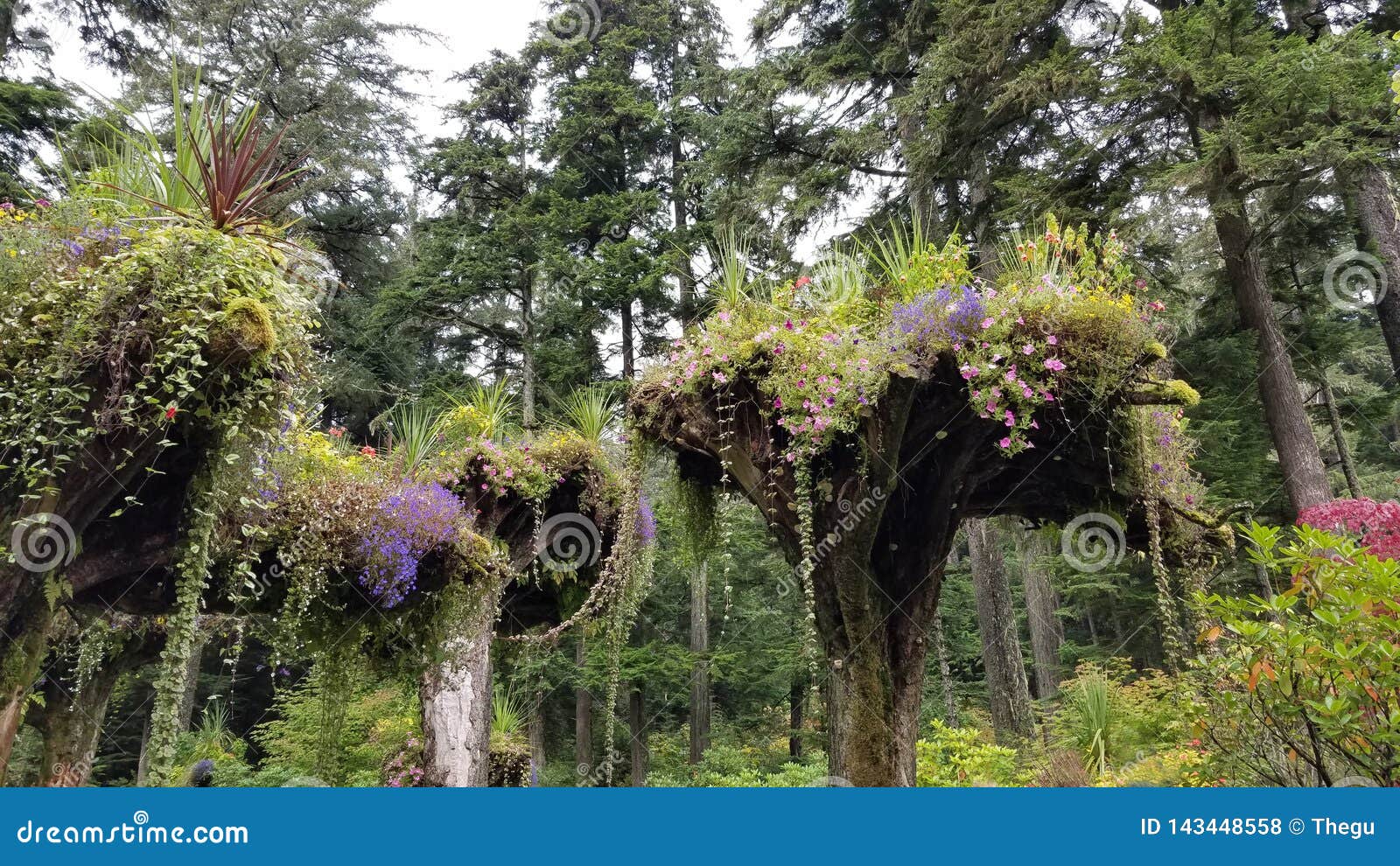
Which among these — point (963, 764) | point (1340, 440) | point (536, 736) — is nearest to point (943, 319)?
point (963, 764)

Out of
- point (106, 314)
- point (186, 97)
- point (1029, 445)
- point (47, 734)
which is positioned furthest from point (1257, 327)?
point (186, 97)

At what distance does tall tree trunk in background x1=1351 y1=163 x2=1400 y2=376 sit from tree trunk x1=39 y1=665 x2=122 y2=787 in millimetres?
14896

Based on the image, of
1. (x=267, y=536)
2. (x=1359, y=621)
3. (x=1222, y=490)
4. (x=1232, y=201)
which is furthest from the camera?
(x=1222, y=490)

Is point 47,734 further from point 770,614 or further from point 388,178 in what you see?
point 388,178

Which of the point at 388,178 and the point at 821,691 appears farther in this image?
the point at 388,178

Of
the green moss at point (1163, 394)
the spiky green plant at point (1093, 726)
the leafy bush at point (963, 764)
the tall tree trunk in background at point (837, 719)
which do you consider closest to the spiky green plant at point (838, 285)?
the green moss at point (1163, 394)

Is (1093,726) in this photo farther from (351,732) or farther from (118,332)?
(351,732)

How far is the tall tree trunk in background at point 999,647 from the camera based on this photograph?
8594 mm

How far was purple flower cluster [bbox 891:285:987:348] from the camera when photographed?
3775mm

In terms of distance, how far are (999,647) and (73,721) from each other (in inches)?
424

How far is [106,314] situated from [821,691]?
14.9 meters

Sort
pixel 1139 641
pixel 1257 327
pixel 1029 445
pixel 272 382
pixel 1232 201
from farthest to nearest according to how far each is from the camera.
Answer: pixel 1139 641 → pixel 1257 327 → pixel 1232 201 → pixel 1029 445 → pixel 272 382

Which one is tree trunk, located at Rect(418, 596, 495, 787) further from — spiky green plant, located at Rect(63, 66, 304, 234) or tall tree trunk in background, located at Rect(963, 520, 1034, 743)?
tall tree trunk in background, located at Rect(963, 520, 1034, 743)

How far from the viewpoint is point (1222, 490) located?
10.0 meters
